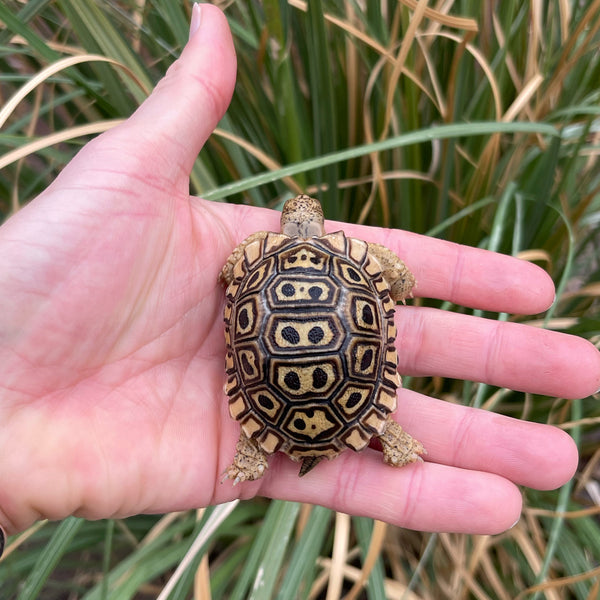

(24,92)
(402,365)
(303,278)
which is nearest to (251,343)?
(303,278)

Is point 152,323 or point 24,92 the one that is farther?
point 152,323

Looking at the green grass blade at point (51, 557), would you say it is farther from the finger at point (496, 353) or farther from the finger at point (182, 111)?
the finger at point (496, 353)

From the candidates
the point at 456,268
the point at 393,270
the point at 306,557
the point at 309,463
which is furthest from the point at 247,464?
the point at 456,268

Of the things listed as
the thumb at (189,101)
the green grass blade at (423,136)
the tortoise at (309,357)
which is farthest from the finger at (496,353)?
the thumb at (189,101)

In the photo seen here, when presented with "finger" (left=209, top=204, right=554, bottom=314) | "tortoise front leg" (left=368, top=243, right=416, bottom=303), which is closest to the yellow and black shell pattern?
"tortoise front leg" (left=368, top=243, right=416, bottom=303)

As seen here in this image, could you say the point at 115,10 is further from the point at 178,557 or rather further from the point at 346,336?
the point at 178,557

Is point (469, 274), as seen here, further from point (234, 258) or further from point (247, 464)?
point (247, 464)

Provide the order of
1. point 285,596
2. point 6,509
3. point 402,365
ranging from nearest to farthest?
point 6,509, point 285,596, point 402,365

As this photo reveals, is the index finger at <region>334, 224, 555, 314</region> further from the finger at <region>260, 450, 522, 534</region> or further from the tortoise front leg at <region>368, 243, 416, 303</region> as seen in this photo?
the finger at <region>260, 450, 522, 534</region>
